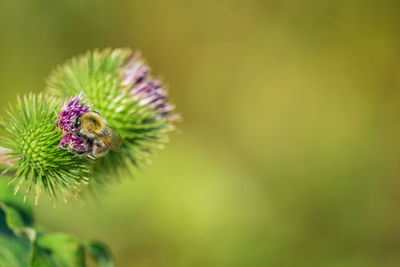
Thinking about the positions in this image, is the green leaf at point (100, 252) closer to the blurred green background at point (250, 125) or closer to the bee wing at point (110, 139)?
the bee wing at point (110, 139)

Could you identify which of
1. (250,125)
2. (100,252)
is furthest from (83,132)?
(250,125)

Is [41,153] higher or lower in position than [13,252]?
higher

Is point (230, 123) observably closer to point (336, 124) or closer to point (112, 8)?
point (336, 124)

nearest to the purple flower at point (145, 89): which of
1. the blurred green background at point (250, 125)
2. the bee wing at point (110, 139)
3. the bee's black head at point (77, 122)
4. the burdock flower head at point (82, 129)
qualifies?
the burdock flower head at point (82, 129)

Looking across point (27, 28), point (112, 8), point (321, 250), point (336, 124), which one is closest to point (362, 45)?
point (336, 124)

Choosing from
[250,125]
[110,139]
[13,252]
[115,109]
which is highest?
[250,125]

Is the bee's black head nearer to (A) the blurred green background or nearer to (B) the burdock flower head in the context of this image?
(B) the burdock flower head

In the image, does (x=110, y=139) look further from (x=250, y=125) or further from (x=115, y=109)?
(x=250, y=125)
